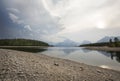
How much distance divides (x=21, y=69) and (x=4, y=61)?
3113mm

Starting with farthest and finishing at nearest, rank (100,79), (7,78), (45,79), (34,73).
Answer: (100,79) → (34,73) → (45,79) → (7,78)

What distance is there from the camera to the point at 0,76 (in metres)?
11.1

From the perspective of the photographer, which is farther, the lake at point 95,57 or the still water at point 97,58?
the lake at point 95,57

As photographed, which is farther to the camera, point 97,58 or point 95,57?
point 95,57

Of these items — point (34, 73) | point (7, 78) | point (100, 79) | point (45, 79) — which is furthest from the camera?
point (100, 79)

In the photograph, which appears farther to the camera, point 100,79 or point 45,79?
point 100,79

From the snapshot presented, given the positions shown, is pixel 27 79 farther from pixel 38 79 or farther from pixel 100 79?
pixel 100 79

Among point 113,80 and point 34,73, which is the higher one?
point 34,73

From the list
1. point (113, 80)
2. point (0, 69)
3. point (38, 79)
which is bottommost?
point (113, 80)

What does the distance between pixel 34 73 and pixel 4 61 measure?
4.73m

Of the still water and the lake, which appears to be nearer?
the still water

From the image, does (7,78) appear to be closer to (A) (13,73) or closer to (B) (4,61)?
(A) (13,73)

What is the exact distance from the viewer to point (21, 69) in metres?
13.0

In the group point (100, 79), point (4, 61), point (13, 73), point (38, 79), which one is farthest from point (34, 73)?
point (100, 79)
